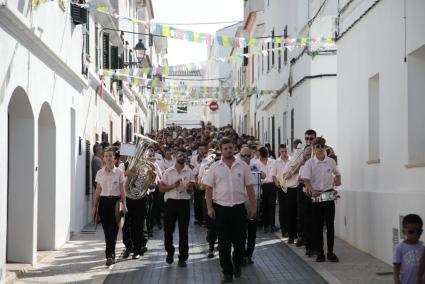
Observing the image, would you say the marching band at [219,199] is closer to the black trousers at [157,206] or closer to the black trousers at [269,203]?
the black trousers at [269,203]

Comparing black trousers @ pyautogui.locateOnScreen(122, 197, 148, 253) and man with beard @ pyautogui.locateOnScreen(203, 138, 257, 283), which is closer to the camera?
man with beard @ pyautogui.locateOnScreen(203, 138, 257, 283)

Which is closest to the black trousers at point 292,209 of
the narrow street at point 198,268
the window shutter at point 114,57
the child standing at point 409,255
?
the narrow street at point 198,268

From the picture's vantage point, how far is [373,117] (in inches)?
578

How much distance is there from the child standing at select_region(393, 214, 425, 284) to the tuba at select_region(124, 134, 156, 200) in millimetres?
7146

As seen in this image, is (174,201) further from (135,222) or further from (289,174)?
(289,174)

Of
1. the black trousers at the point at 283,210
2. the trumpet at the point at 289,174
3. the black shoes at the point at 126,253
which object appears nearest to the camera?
the black shoes at the point at 126,253

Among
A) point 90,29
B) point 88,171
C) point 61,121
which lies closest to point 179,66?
point 90,29

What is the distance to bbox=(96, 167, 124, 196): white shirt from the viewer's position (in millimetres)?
13445

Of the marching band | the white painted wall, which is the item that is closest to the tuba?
the marching band

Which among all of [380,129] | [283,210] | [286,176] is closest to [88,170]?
[283,210]

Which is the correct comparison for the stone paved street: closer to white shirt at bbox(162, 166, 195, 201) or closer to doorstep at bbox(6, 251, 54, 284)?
white shirt at bbox(162, 166, 195, 201)

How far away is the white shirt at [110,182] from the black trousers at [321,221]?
3.18 metres

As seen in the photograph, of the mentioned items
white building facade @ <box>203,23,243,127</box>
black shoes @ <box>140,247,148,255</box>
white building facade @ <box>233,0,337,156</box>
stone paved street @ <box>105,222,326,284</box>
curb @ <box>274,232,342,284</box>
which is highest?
white building facade @ <box>203,23,243,127</box>

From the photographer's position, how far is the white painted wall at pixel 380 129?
1210 cm
